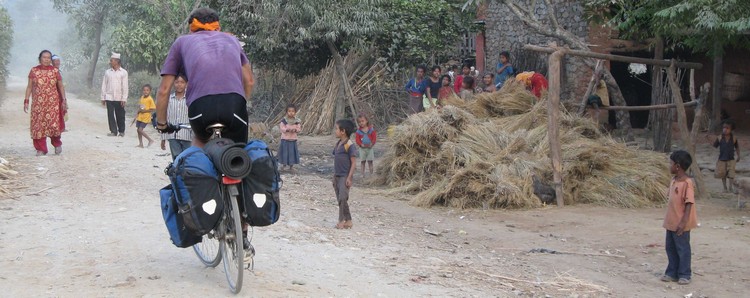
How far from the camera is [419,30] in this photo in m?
19.1

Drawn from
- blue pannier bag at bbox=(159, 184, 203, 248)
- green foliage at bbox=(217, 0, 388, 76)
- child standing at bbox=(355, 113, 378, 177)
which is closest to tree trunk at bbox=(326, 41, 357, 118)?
green foliage at bbox=(217, 0, 388, 76)

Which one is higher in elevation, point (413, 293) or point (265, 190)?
point (265, 190)

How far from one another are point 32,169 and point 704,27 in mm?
7813

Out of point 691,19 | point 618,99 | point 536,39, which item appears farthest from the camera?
point 536,39

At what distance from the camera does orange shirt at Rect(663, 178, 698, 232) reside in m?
6.89

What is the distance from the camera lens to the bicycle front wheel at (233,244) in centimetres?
500

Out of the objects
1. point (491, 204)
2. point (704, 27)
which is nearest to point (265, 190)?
point (491, 204)

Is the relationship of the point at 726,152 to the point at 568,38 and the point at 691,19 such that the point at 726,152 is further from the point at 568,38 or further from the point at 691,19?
the point at 568,38

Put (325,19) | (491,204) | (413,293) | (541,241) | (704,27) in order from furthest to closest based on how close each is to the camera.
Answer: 1. (325,19)
2. (491,204)
3. (704,27)
4. (541,241)
5. (413,293)

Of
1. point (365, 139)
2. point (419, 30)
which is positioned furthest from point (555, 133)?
point (419, 30)

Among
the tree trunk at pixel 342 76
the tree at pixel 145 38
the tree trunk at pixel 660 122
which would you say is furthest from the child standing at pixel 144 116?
the tree at pixel 145 38

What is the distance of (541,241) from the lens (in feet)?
28.9

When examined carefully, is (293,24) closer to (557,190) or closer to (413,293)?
(557,190)

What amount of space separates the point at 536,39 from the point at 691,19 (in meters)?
8.82
